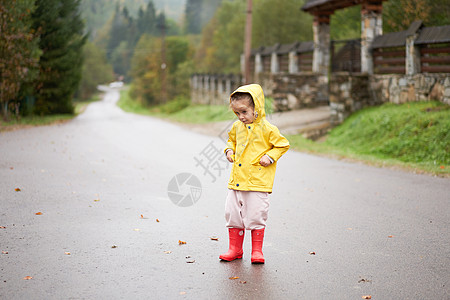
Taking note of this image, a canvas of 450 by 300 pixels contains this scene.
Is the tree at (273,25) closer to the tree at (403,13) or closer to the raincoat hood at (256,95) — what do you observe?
the tree at (403,13)

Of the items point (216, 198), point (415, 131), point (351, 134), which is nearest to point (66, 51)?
point (351, 134)

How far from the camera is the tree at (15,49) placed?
22.0 metres

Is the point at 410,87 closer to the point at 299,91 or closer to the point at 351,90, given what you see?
the point at 351,90

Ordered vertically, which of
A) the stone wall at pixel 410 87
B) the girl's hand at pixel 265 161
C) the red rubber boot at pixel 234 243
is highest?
the stone wall at pixel 410 87

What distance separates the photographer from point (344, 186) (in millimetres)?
8867

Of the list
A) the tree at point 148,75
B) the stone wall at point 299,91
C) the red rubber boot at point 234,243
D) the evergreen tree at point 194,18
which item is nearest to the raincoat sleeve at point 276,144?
the red rubber boot at point 234,243

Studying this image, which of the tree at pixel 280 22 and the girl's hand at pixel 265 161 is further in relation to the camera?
the tree at pixel 280 22

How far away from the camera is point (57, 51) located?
2931cm

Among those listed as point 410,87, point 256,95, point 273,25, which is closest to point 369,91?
point 410,87

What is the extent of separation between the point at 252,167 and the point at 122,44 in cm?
13572

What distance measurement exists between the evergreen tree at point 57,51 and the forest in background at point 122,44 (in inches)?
2.1

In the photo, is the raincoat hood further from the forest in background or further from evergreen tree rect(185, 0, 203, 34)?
evergreen tree rect(185, 0, 203, 34)

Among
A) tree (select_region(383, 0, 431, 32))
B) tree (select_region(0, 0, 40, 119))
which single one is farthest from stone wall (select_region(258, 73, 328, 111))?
tree (select_region(0, 0, 40, 119))

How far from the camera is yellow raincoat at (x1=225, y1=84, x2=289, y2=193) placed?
4.63 metres
